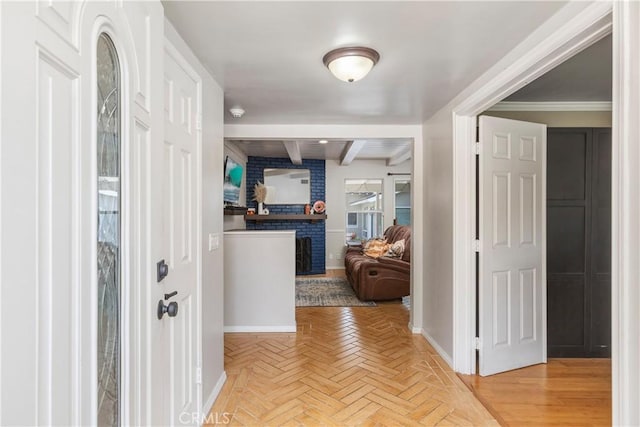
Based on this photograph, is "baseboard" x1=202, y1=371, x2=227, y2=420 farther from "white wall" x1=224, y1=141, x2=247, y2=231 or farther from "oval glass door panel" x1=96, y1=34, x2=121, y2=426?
"white wall" x1=224, y1=141, x2=247, y2=231

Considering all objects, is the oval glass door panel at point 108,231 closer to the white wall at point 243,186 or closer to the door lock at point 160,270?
the door lock at point 160,270

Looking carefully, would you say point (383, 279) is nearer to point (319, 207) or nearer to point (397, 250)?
point (397, 250)

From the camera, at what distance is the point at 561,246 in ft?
9.30

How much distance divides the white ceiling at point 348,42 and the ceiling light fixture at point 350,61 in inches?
1.5

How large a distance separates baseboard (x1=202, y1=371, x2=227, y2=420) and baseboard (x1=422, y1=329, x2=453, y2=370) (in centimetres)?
176

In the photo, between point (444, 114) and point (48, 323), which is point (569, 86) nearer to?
point (444, 114)

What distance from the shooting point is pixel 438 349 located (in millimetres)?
2980

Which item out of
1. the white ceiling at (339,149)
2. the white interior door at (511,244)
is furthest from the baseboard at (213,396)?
the white ceiling at (339,149)

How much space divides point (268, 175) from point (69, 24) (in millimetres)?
5968

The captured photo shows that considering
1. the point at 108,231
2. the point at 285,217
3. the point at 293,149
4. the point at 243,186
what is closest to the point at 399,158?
the point at 293,149

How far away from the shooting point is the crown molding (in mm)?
3021

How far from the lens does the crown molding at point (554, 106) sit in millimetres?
3021

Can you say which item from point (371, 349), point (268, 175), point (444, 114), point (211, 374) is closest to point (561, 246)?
point (444, 114)

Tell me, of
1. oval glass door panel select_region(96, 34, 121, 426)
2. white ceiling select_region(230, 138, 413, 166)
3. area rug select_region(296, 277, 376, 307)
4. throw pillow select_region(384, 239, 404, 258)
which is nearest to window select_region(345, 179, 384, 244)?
white ceiling select_region(230, 138, 413, 166)
